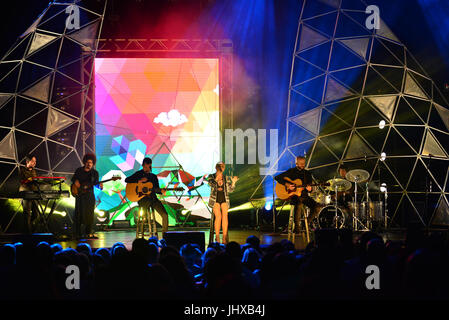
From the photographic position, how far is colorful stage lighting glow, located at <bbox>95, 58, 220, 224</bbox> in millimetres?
15023

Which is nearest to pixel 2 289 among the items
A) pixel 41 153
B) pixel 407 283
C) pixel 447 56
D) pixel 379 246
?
pixel 407 283

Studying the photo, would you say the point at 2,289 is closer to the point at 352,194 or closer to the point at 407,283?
the point at 407,283

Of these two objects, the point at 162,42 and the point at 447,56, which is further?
the point at 162,42

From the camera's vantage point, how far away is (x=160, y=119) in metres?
15.1

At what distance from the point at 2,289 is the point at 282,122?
41.1ft

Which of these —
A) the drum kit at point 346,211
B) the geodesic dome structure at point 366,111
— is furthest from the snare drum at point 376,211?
the geodesic dome structure at point 366,111

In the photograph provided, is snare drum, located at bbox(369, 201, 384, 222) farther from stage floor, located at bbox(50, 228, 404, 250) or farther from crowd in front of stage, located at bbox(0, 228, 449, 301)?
crowd in front of stage, located at bbox(0, 228, 449, 301)

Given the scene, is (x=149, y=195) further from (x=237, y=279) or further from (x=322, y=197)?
(x=237, y=279)

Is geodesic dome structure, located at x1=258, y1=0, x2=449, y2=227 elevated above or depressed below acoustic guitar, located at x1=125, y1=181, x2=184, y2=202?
above

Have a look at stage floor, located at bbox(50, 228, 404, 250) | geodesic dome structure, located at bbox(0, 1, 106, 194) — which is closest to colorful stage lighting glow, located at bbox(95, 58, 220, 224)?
geodesic dome structure, located at bbox(0, 1, 106, 194)

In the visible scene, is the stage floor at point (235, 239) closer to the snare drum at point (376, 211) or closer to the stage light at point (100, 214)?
the snare drum at point (376, 211)
